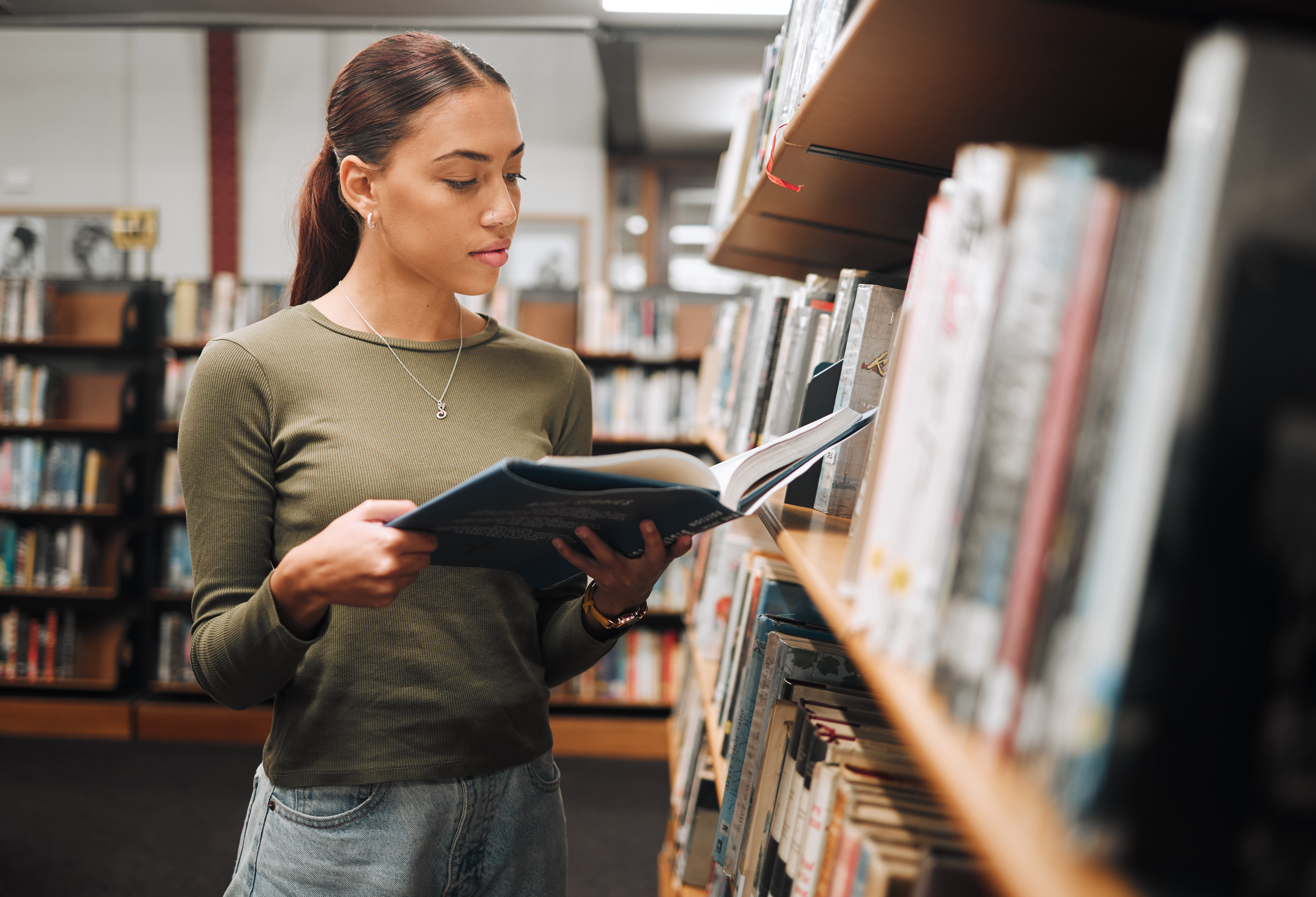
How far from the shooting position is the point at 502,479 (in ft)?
1.99

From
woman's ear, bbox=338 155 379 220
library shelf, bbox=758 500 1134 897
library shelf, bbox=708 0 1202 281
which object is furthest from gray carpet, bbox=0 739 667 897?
library shelf, bbox=758 500 1134 897

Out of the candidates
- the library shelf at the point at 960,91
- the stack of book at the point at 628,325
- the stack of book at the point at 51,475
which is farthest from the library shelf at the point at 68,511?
the library shelf at the point at 960,91

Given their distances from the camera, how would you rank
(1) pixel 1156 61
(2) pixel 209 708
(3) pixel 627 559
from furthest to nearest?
(2) pixel 209 708 → (3) pixel 627 559 → (1) pixel 1156 61

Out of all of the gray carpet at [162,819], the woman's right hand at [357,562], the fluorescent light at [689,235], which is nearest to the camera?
the woman's right hand at [357,562]

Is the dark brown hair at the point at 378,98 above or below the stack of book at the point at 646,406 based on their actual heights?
above

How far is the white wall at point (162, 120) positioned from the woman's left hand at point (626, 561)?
4.60m

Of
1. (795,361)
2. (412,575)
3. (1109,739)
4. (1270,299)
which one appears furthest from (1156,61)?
(412,575)

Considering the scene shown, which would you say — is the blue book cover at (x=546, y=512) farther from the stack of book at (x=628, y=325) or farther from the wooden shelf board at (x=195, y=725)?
the wooden shelf board at (x=195, y=725)

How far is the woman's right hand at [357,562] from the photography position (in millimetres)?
762

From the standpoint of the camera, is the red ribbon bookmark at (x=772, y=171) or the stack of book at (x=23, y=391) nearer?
the red ribbon bookmark at (x=772, y=171)

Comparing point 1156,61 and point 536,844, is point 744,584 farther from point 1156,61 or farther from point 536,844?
point 1156,61

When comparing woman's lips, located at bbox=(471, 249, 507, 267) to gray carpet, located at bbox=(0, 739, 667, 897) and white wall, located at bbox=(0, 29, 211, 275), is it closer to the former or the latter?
gray carpet, located at bbox=(0, 739, 667, 897)

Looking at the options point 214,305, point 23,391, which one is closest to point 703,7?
point 214,305

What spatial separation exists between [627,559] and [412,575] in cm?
23
